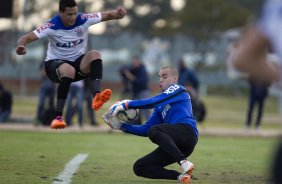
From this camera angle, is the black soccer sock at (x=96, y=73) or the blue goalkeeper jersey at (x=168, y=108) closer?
the blue goalkeeper jersey at (x=168, y=108)

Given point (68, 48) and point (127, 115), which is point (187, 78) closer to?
point (68, 48)

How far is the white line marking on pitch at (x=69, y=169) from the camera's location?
346 inches

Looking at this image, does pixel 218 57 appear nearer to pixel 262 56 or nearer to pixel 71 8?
pixel 71 8

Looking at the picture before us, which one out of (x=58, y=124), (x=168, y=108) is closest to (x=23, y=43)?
(x=58, y=124)

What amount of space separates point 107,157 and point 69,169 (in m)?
2.19

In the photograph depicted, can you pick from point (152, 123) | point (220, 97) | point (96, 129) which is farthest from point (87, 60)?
point (220, 97)

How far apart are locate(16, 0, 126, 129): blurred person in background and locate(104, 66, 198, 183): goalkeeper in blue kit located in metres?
1.25

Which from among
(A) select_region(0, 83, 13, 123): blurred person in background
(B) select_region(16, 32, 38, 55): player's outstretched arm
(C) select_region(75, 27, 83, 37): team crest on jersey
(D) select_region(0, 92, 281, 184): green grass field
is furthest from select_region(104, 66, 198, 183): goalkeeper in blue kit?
(A) select_region(0, 83, 13, 123): blurred person in background

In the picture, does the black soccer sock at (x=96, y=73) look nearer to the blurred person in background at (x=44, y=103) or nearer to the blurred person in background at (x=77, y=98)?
the blurred person in background at (x=77, y=98)

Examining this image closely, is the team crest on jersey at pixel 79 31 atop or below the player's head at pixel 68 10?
below

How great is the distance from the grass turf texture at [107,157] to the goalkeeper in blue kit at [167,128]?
301mm

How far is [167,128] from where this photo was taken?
845 centimetres

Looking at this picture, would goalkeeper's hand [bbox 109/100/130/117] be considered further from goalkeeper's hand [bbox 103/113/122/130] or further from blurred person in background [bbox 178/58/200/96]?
blurred person in background [bbox 178/58/200/96]

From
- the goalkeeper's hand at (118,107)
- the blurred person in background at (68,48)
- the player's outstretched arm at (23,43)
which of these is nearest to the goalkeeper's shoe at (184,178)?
the goalkeeper's hand at (118,107)
